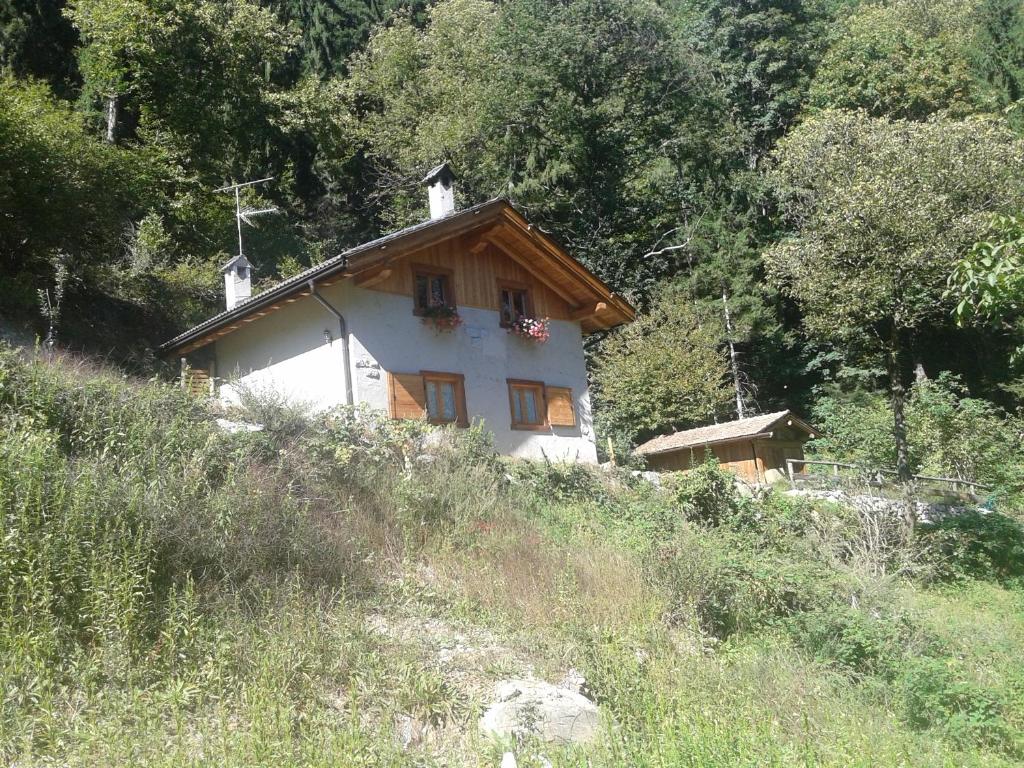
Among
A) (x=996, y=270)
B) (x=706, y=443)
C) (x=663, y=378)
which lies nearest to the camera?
(x=996, y=270)

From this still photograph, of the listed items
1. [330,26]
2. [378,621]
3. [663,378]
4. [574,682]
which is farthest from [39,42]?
[574,682]

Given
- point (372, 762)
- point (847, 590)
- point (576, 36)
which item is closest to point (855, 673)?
point (847, 590)

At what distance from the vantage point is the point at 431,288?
17.6m

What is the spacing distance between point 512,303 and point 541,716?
1395 cm

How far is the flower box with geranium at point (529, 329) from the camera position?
18594mm

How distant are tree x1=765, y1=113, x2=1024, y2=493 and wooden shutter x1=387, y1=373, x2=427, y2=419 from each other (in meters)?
9.50

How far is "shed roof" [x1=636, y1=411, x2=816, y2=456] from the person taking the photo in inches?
1054

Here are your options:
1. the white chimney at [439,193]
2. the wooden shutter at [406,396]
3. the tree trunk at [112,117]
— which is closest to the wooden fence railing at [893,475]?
the wooden shutter at [406,396]

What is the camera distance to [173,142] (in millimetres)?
29250

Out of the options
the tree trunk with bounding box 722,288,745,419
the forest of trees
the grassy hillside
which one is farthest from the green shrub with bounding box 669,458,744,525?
the tree trunk with bounding box 722,288,745,419

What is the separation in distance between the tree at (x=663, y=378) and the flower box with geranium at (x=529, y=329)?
11397 mm

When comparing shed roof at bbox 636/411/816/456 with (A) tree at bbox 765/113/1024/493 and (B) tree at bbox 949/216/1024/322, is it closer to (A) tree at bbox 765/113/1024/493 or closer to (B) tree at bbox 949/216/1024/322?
(A) tree at bbox 765/113/1024/493

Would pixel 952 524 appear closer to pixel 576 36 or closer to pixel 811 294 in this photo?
pixel 811 294

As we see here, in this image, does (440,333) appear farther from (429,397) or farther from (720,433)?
(720,433)
